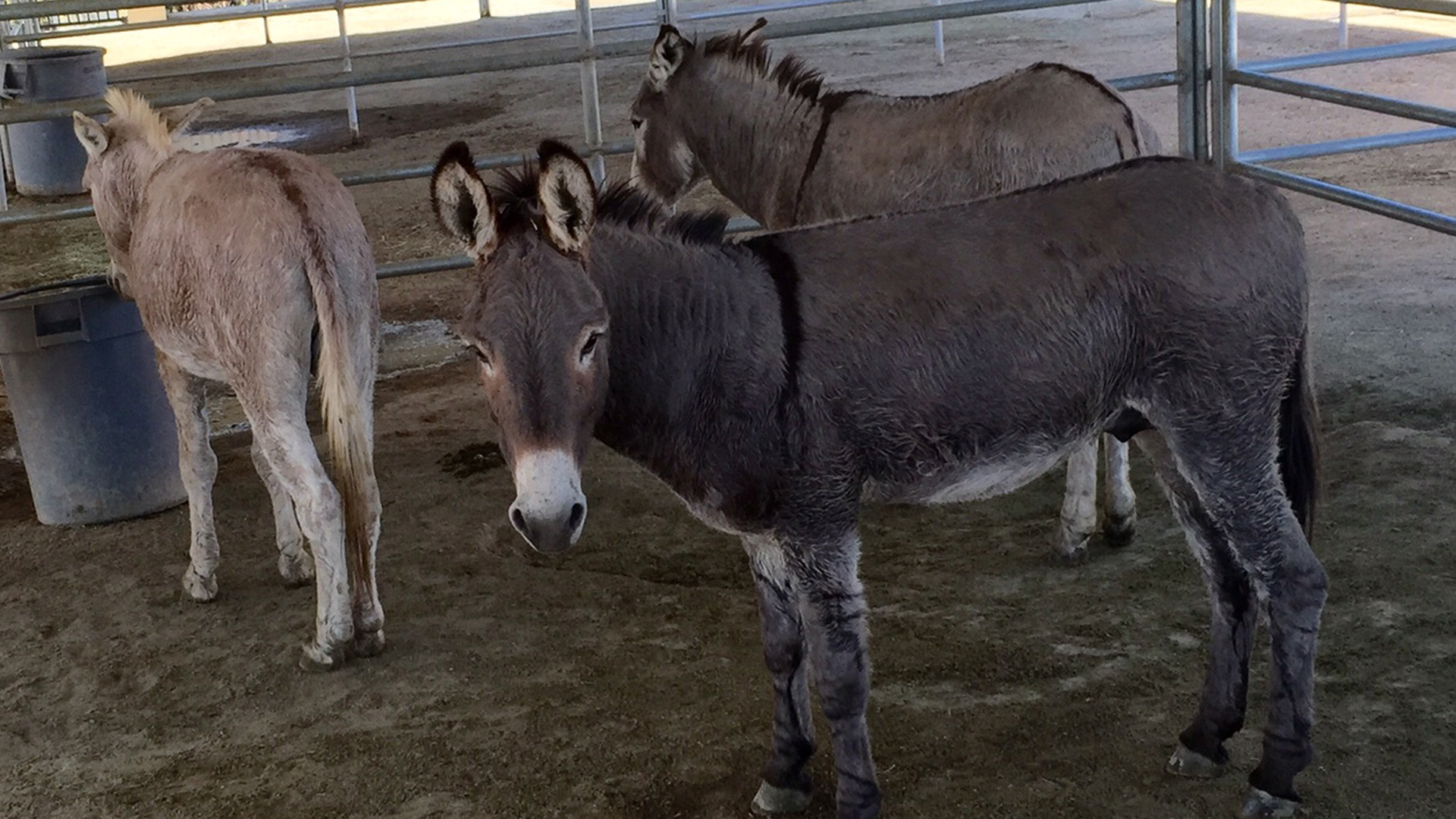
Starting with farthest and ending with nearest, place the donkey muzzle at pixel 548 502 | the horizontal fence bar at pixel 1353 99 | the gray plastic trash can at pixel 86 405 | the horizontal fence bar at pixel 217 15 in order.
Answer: the horizontal fence bar at pixel 217 15 → the gray plastic trash can at pixel 86 405 → the horizontal fence bar at pixel 1353 99 → the donkey muzzle at pixel 548 502

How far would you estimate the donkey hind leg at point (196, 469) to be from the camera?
15.0 feet

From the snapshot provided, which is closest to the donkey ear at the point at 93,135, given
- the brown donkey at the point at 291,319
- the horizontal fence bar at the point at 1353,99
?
the brown donkey at the point at 291,319

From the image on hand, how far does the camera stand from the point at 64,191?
10.9 m

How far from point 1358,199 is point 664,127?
257 cm

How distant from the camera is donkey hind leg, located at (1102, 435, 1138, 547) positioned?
4.32 meters

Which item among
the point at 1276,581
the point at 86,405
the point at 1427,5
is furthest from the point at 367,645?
the point at 1427,5

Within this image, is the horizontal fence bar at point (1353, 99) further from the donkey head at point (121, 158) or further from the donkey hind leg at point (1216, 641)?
the donkey head at point (121, 158)

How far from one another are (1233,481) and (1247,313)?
35 centimetres

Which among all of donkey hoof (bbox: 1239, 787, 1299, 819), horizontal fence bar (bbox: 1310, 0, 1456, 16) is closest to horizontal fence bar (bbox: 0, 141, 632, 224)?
horizontal fence bar (bbox: 1310, 0, 1456, 16)

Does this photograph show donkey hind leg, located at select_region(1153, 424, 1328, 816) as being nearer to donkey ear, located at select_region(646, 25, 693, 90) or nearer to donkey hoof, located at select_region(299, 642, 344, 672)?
donkey hoof, located at select_region(299, 642, 344, 672)

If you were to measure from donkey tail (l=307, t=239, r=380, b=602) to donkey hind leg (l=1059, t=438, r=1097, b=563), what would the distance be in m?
2.03

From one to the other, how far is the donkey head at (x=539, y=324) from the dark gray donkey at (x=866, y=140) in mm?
1303

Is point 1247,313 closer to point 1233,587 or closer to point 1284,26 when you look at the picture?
point 1233,587

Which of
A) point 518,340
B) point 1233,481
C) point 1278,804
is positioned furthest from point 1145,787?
point 518,340
